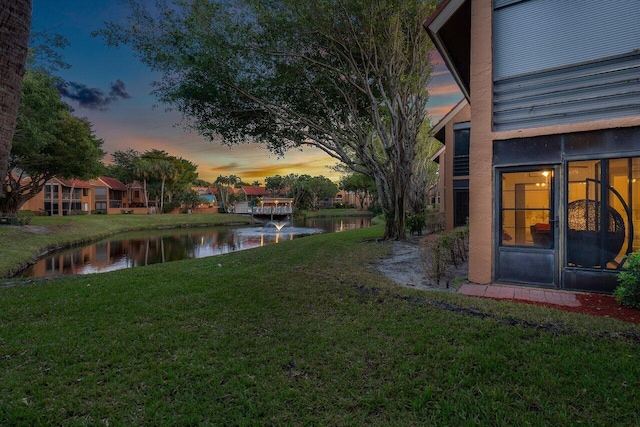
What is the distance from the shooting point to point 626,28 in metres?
5.11

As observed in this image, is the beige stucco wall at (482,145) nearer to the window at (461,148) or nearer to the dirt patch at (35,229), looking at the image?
the window at (461,148)

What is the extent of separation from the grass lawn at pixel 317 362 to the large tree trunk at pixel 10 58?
2223 millimetres

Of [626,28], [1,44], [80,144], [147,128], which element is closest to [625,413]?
[1,44]

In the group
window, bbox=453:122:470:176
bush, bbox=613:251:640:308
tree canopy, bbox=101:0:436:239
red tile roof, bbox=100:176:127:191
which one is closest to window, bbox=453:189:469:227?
window, bbox=453:122:470:176

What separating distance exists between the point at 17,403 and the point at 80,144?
89.9 feet

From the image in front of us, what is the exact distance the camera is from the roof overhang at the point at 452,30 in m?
6.29

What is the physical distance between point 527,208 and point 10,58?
22.2 feet

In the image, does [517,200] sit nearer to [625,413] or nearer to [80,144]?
[625,413]

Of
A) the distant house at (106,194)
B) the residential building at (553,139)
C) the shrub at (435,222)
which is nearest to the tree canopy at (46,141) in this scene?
the residential building at (553,139)

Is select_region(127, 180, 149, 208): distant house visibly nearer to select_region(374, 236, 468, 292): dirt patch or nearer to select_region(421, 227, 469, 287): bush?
select_region(374, 236, 468, 292): dirt patch

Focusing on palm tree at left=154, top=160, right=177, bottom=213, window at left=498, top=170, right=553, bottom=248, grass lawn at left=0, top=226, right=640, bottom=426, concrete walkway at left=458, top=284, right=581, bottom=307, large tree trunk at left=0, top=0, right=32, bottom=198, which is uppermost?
palm tree at left=154, top=160, right=177, bottom=213

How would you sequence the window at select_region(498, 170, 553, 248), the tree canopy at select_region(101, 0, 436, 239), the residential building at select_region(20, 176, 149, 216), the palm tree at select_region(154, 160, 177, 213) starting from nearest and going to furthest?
the window at select_region(498, 170, 553, 248) < the tree canopy at select_region(101, 0, 436, 239) < the residential building at select_region(20, 176, 149, 216) < the palm tree at select_region(154, 160, 177, 213)

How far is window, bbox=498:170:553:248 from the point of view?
563 cm

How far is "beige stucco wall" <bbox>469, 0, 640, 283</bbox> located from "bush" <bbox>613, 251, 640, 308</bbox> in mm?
1802
